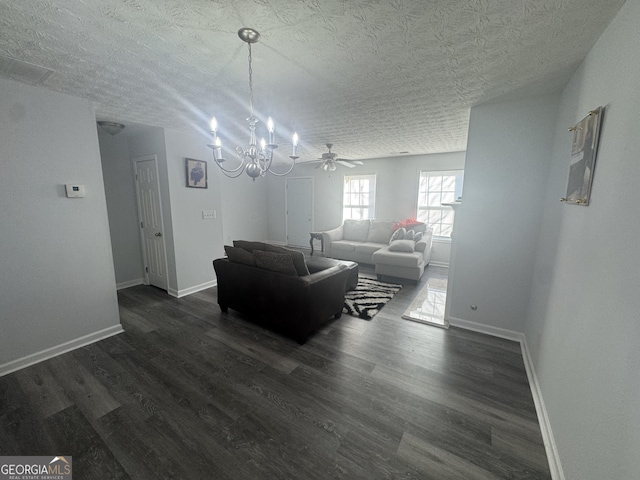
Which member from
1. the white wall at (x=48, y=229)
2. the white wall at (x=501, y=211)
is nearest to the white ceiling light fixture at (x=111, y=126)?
the white wall at (x=48, y=229)

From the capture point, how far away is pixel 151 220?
12.4ft

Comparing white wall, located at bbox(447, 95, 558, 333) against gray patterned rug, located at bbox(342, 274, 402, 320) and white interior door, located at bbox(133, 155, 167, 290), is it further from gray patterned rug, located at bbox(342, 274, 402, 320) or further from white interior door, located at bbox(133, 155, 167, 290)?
white interior door, located at bbox(133, 155, 167, 290)

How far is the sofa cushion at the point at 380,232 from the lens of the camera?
5320 mm

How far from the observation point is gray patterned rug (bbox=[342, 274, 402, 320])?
3203 mm

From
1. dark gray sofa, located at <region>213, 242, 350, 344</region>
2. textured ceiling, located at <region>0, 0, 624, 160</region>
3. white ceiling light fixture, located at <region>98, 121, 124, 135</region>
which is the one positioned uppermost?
textured ceiling, located at <region>0, 0, 624, 160</region>

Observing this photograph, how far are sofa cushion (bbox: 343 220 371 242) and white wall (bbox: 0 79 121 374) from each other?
4.36m

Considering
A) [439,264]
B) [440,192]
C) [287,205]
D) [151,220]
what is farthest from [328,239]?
[151,220]

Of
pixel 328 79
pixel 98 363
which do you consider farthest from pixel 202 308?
pixel 328 79

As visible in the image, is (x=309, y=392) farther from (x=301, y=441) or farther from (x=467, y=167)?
(x=467, y=167)

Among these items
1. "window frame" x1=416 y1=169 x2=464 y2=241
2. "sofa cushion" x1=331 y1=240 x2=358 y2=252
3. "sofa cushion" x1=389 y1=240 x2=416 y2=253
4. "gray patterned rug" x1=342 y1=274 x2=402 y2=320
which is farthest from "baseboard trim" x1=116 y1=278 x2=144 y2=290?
"window frame" x1=416 y1=169 x2=464 y2=241

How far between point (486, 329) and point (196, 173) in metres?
4.24

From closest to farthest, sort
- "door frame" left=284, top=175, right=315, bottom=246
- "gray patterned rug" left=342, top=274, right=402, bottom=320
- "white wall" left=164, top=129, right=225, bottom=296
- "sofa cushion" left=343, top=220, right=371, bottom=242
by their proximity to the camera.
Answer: "gray patterned rug" left=342, top=274, right=402, bottom=320 → "white wall" left=164, top=129, right=225, bottom=296 → "sofa cushion" left=343, top=220, right=371, bottom=242 → "door frame" left=284, top=175, right=315, bottom=246

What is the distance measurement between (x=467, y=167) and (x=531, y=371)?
1.93 meters

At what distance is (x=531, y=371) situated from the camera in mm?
2006
